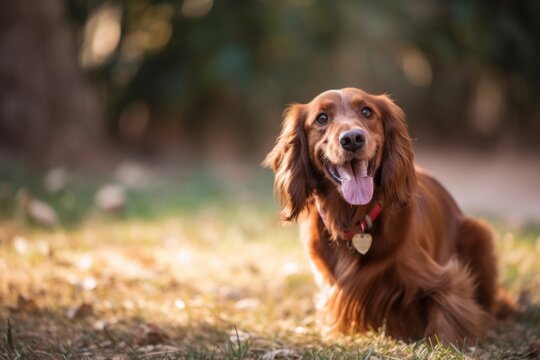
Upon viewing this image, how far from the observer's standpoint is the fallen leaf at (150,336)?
2.82 metres

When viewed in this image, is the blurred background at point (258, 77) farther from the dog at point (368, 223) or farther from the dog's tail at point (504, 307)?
the dog at point (368, 223)

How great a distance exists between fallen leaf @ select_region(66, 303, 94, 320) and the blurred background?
3.99 meters

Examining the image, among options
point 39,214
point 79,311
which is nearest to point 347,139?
point 79,311

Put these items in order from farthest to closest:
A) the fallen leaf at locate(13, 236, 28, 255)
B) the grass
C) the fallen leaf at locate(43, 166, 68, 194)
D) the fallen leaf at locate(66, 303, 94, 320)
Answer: the fallen leaf at locate(43, 166, 68, 194) → the fallen leaf at locate(13, 236, 28, 255) → the fallen leaf at locate(66, 303, 94, 320) → the grass

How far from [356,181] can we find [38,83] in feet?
17.2

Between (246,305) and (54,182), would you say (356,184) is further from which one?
(54,182)

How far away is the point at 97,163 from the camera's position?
7777mm

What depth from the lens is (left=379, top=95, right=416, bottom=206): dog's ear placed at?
2.88 m

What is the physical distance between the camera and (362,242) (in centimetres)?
294

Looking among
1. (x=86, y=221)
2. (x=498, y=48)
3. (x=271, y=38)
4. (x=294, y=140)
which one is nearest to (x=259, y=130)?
(x=271, y=38)

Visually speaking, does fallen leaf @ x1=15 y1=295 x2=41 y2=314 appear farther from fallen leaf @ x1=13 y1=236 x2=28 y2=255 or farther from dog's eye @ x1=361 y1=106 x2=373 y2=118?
dog's eye @ x1=361 y1=106 x2=373 y2=118

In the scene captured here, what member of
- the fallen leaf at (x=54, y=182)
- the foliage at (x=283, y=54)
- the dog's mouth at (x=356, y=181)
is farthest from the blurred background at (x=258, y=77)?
the dog's mouth at (x=356, y=181)

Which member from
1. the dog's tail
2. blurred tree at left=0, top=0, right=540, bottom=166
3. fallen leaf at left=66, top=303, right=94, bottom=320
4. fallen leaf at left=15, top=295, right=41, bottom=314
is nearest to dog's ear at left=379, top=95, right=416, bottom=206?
the dog's tail

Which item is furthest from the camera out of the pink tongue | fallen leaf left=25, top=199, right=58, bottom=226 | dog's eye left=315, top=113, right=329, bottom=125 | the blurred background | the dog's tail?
the blurred background
